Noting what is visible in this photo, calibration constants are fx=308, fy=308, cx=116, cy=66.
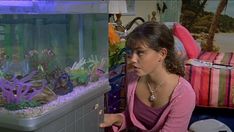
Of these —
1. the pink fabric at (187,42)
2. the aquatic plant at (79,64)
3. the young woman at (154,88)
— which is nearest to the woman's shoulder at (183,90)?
the young woman at (154,88)

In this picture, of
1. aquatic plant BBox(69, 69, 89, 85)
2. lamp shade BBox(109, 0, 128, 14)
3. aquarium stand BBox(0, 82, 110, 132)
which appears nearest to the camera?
aquarium stand BBox(0, 82, 110, 132)

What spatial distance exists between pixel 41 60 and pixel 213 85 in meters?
1.22

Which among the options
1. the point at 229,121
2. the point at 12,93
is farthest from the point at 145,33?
the point at 229,121

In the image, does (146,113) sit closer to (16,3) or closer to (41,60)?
(41,60)

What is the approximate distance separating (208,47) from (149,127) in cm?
225

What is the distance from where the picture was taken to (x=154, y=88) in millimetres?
1365

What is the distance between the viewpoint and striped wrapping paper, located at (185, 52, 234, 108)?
72.2 inches

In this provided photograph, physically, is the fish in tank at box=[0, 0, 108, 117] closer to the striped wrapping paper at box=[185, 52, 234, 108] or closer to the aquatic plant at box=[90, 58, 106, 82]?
the aquatic plant at box=[90, 58, 106, 82]

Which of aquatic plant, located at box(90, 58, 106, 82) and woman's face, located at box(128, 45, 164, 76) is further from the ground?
woman's face, located at box(128, 45, 164, 76)

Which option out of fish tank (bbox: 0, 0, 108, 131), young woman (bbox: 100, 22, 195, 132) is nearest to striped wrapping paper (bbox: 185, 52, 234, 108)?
young woman (bbox: 100, 22, 195, 132)

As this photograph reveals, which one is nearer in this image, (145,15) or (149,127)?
(149,127)

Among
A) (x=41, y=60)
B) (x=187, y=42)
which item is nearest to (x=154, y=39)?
(x=41, y=60)

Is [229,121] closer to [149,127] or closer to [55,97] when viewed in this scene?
[149,127]

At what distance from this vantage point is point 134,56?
1.23 m
